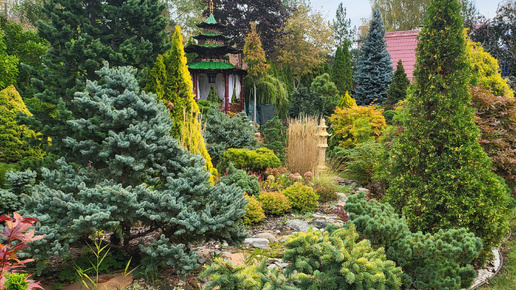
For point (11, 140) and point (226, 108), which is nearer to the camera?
point (11, 140)

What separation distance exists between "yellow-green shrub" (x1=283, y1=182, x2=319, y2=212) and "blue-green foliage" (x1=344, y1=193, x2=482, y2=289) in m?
2.72

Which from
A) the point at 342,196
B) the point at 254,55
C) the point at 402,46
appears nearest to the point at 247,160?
the point at 342,196

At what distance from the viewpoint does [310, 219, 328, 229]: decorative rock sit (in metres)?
4.59

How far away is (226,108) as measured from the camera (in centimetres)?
1484

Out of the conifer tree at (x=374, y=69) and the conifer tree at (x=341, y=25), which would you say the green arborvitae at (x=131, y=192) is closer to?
the conifer tree at (x=374, y=69)

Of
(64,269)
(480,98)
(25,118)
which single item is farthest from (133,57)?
(480,98)

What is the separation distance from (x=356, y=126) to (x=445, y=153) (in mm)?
5897

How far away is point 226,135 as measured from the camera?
779 cm

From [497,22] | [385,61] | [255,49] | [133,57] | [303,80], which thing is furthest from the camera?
[303,80]

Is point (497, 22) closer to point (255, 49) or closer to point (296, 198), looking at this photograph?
point (255, 49)

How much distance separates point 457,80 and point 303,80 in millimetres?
21237

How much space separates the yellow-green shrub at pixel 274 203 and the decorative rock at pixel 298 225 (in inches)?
13.1

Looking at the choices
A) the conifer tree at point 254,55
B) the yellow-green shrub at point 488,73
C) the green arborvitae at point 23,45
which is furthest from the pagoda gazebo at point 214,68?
the yellow-green shrub at point 488,73

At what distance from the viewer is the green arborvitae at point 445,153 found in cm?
325
